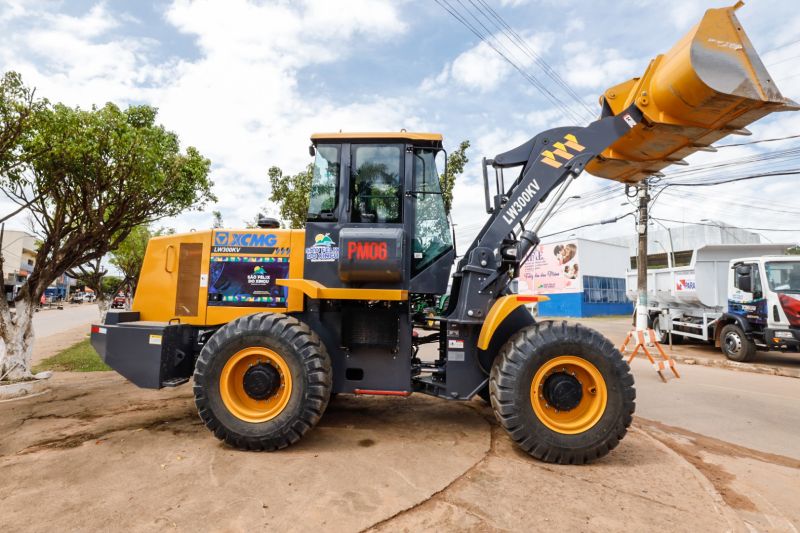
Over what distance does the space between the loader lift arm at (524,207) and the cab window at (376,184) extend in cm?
97

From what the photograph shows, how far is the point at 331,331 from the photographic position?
4.61 meters

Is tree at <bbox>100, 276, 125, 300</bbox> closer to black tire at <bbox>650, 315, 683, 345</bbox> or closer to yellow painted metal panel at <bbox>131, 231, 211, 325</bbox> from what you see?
yellow painted metal panel at <bbox>131, 231, 211, 325</bbox>

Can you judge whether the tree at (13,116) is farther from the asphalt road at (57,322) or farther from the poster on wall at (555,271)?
the poster on wall at (555,271)

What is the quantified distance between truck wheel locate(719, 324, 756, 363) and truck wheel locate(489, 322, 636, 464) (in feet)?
30.5

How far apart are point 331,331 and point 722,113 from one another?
14.2 ft

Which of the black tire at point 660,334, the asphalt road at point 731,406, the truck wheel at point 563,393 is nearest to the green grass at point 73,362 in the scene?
the asphalt road at point 731,406

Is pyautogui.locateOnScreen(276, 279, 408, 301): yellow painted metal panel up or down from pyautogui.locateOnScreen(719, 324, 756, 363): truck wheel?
up

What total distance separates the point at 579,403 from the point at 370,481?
200cm

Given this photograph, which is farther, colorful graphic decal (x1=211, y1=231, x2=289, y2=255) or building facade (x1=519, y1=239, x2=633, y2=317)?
building facade (x1=519, y1=239, x2=633, y2=317)

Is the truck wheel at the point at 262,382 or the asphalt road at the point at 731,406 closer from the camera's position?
the truck wheel at the point at 262,382

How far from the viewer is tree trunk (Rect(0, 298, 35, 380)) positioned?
6719 millimetres

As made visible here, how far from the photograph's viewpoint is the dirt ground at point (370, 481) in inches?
111

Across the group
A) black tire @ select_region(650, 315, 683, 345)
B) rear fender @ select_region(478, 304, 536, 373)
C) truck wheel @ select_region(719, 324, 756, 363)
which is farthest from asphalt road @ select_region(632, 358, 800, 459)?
black tire @ select_region(650, 315, 683, 345)

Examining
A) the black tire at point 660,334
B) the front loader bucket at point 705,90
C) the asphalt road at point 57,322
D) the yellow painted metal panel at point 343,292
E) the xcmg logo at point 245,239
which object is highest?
the front loader bucket at point 705,90
